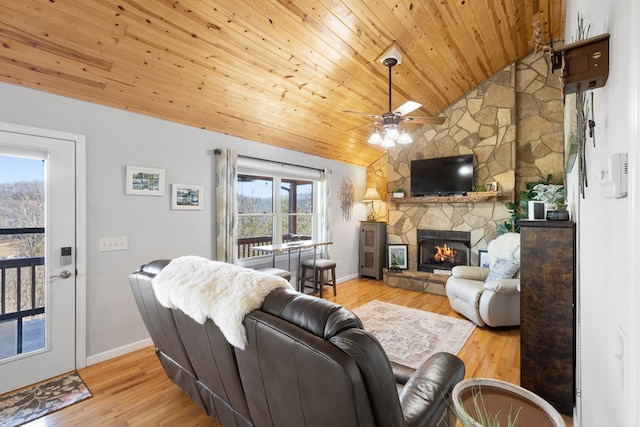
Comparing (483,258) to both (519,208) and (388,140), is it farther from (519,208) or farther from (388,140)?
(388,140)

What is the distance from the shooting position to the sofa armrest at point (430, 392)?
1140 mm

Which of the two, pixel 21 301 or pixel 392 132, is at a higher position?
pixel 392 132

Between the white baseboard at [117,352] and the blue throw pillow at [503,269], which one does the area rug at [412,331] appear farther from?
the white baseboard at [117,352]

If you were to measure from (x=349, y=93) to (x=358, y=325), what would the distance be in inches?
135

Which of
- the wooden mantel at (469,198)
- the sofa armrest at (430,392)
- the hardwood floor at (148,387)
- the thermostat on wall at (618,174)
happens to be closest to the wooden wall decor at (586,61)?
the thermostat on wall at (618,174)

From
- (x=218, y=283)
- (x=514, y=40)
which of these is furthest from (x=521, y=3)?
(x=218, y=283)

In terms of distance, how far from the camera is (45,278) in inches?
97.3

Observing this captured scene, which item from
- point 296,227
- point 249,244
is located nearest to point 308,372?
point 249,244

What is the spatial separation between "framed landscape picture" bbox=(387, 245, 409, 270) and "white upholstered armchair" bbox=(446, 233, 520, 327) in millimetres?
1576

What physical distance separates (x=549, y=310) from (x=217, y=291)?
7.36 ft

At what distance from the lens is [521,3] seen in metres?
3.37

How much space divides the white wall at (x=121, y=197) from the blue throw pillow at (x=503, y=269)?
3560 millimetres

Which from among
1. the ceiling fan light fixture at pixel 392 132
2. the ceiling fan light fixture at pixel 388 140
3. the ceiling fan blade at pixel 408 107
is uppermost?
the ceiling fan blade at pixel 408 107

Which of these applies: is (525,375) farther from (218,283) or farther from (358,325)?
(218,283)
